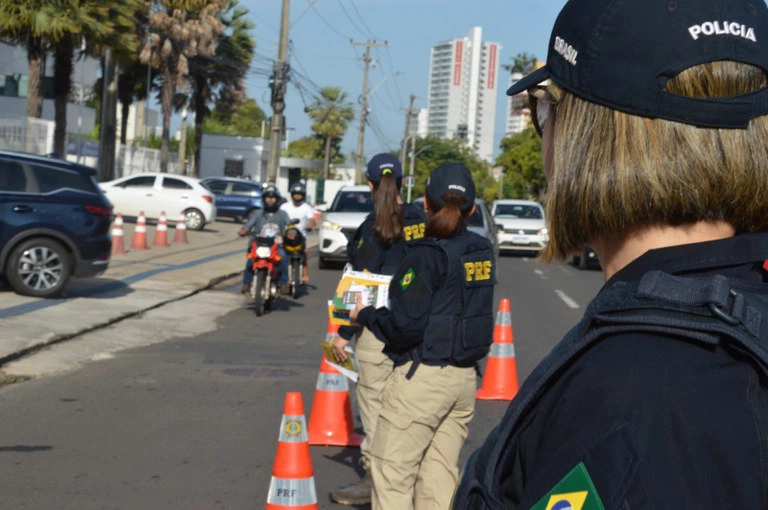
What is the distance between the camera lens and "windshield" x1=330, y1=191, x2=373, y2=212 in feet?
Result: 73.6

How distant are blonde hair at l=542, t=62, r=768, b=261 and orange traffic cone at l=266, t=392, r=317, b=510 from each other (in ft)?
10.6

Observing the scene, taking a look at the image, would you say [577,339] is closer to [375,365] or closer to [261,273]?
[375,365]

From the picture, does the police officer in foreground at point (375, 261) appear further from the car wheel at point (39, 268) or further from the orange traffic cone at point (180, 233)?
the orange traffic cone at point (180, 233)

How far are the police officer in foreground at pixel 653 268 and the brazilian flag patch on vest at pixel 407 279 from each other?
309 cm

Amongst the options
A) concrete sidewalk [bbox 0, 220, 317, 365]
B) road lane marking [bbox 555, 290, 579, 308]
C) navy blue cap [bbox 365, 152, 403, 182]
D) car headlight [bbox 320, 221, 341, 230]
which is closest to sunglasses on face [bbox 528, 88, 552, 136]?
navy blue cap [bbox 365, 152, 403, 182]

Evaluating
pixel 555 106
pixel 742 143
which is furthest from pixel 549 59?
pixel 742 143

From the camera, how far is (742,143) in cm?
129

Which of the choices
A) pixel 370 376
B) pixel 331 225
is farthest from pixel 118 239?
pixel 370 376

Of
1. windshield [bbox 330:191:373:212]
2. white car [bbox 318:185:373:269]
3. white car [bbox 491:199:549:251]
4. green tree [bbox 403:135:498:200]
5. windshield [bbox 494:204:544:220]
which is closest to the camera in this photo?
white car [bbox 318:185:373:269]

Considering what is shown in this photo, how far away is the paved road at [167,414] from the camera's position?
5.90 m

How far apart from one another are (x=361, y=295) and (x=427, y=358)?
648 millimetres

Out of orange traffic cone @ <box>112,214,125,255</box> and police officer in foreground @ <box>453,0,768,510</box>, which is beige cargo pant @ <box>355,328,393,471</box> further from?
orange traffic cone @ <box>112,214,125,255</box>

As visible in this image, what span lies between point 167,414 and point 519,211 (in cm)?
2461

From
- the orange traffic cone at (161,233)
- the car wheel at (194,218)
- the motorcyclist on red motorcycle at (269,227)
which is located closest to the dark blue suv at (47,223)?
the motorcyclist on red motorcycle at (269,227)
